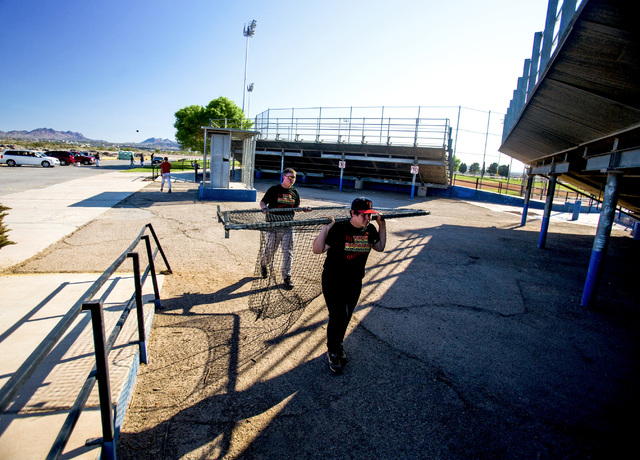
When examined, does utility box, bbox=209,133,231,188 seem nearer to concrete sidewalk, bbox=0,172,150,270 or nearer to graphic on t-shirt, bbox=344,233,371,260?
concrete sidewalk, bbox=0,172,150,270

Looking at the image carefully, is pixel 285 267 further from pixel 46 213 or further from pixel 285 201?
pixel 46 213

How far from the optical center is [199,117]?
44.8m

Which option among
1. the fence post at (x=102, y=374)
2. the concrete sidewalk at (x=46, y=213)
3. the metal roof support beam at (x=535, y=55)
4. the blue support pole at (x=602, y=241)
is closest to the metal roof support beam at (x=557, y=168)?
the blue support pole at (x=602, y=241)

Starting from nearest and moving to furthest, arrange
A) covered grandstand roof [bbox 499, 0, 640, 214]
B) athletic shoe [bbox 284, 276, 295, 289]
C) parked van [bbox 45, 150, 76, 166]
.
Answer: covered grandstand roof [bbox 499, 0, 640, 214], athletic shoe [bbox 284, 276, 295, 289], parked van [bbox 45, 150, 76, 166]

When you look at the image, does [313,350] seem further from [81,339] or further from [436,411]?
[81,339]

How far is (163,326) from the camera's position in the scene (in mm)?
4480

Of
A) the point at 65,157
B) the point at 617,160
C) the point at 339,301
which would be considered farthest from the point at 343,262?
the point at 65,157

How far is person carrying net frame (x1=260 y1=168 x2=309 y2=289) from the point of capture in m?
5.62

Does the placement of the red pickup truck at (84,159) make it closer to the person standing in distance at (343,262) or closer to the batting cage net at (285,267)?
the batting cage net at (285,267)

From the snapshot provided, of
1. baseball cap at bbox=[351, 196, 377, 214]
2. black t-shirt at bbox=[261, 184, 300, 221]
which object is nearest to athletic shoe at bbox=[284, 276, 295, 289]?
black t-shirt at bbox=[261, 184, 300, 221]

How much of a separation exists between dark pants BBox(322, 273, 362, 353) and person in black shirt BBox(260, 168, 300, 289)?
6.55 feet

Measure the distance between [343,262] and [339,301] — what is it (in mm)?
432

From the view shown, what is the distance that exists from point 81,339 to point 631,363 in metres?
6.78

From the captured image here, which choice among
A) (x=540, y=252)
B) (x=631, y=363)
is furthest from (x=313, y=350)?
(x=540, y=252)
